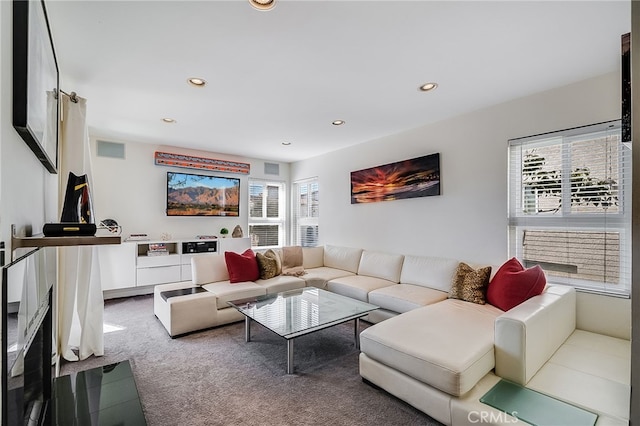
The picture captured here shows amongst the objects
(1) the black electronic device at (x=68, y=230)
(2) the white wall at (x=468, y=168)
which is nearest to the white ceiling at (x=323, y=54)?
(2) the white wall at (x=468, y=168)

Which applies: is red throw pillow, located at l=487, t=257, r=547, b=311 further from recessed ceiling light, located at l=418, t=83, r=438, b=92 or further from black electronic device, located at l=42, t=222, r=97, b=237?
black electronic device, located at l=42, t=222, r=97, b=237

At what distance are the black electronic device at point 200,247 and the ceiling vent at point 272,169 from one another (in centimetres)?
180

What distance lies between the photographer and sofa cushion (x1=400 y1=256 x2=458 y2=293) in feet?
10.8

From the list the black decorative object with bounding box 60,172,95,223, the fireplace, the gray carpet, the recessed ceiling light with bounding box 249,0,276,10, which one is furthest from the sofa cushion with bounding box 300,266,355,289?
the recessed ceiling light with bounding box 249,0,276,10

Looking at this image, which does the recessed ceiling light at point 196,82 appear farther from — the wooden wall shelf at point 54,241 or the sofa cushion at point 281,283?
the sofa cushion at point 281,283

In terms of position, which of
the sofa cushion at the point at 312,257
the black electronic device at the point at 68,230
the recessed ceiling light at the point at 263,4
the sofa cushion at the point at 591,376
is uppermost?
Answer: the recessed ceiling light at the point at 263,4

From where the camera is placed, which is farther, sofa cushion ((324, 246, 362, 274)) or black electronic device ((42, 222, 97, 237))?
sofa cushion ((324, 246, 362, 274))

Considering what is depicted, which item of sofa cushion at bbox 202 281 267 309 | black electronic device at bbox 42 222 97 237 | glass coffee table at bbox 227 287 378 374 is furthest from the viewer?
sofa cushion at bbox 202 281 267 309

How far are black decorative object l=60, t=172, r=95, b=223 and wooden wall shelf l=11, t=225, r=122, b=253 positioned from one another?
2.01 ft

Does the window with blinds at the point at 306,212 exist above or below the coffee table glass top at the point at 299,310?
above

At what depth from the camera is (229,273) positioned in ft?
12.2

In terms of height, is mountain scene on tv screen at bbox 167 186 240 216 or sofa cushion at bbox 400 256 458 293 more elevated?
mountain scene on tv screen at bbox 167 186 240 216

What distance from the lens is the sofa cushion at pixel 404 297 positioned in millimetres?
2984

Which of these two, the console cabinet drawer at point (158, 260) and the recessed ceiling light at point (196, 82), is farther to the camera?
the console cabinet drawer at point (158, 260)
